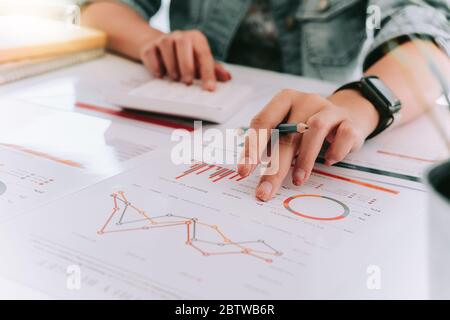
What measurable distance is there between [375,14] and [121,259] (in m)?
0.74

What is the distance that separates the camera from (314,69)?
1.15m

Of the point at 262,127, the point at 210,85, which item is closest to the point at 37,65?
the point at 210,85

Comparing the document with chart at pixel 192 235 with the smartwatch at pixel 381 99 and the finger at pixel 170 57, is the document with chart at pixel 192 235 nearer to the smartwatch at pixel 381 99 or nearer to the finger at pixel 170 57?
the smartwatch at pixel 381 99

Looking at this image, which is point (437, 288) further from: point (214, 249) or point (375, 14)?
point (375, 14)

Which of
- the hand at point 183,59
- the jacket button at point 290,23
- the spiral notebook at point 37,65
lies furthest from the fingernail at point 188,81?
the jacket button at point 290,23

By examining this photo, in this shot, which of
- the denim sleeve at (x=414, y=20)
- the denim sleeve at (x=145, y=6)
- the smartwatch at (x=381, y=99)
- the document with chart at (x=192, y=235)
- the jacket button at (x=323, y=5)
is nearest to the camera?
the document with chart at (x=192, y=235)

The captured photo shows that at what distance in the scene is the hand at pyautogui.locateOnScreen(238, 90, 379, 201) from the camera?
1.82ft

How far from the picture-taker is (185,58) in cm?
88

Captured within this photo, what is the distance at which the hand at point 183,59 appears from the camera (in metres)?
0.88

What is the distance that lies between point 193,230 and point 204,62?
1.63ft

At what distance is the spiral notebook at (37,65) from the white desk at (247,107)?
0.04ft

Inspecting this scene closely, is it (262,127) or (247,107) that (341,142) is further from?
(247,107)

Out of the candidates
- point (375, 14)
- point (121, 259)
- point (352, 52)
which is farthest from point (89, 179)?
point (352, 52)

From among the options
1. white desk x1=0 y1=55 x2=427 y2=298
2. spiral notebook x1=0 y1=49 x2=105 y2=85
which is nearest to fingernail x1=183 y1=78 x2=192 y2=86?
white desk x1=0 y1=55 x2=427 y2=298
